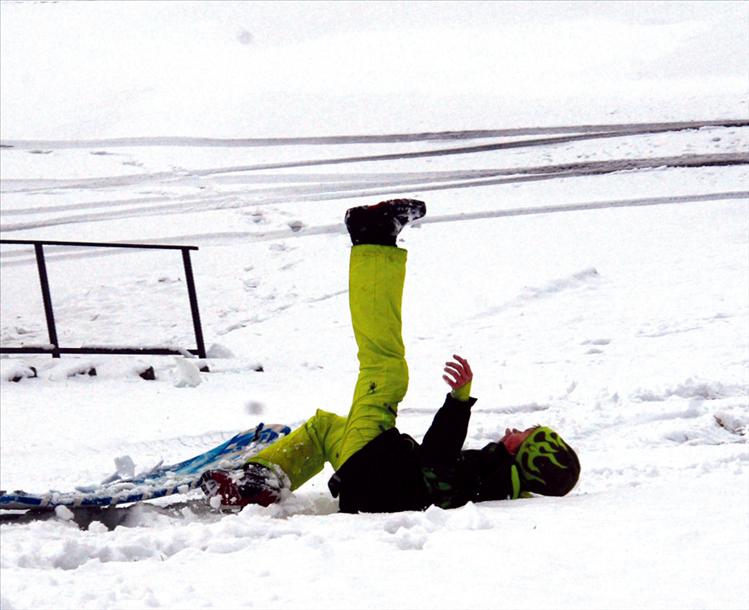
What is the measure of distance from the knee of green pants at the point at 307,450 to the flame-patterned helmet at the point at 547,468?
30.7 inches

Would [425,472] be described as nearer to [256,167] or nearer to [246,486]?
[246,486]

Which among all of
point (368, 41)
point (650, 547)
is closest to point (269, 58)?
point (368, 41)

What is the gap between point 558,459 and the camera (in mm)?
4266

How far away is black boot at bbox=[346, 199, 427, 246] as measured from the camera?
14.3 feet

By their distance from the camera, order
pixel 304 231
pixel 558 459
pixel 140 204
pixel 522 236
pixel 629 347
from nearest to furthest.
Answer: pixel 558 459 < pixel 629 347 < pixel 522 236 < pixel 304 231 < pixel 140 204

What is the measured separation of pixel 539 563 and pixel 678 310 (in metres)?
5.20

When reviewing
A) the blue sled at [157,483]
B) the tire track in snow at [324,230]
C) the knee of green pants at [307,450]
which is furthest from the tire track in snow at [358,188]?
the knee of green pants at [307,450]

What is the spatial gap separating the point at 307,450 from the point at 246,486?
35cm

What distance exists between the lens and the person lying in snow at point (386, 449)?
409cm

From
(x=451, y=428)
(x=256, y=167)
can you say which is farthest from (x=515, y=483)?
(x=256, y=167)

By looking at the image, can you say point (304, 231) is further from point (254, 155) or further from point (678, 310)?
point (678, 310)

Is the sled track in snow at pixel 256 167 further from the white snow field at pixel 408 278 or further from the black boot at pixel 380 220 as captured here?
the black boot at pixel 380 220

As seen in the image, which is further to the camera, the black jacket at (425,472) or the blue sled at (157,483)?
the blue sled at (157,483)

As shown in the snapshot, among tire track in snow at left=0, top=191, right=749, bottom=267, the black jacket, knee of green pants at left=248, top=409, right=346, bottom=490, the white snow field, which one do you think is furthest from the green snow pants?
tire track in snow at left=0, top=191, right=749, bottom=267
